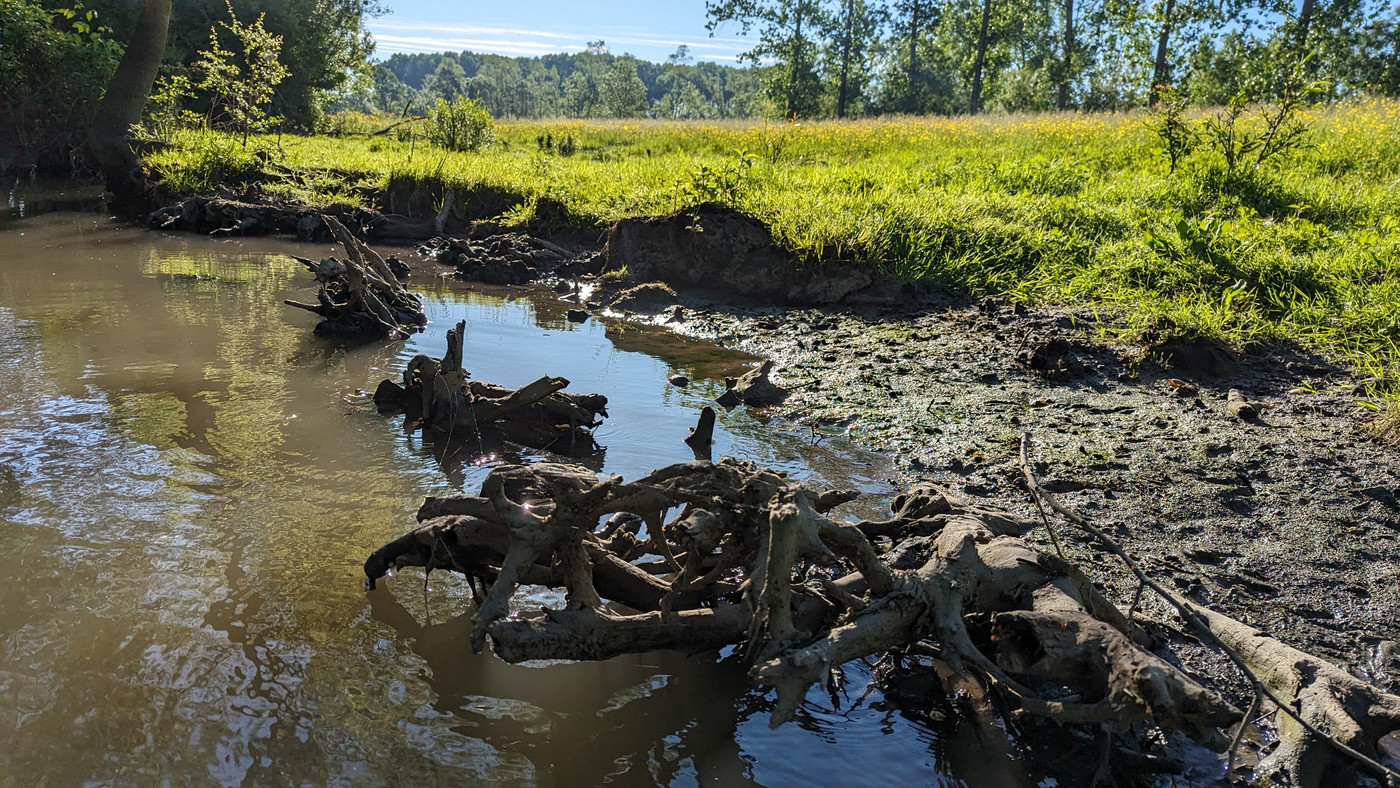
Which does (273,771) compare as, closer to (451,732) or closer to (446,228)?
(451,732)

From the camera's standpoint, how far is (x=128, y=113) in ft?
50.4

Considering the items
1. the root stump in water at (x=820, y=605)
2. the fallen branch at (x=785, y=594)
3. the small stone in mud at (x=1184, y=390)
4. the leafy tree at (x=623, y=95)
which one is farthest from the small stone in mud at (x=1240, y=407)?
the leafy tree at (x=623, y=95)

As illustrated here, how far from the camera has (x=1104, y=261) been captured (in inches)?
295

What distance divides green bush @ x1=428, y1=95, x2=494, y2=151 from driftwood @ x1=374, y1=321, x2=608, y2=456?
1311cm

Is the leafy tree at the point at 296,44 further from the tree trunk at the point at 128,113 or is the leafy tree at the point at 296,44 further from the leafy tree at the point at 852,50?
the leafy tree at the point at 852,50

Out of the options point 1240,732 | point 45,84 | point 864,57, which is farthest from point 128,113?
point 864,57

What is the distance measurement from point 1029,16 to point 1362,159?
4945 cm

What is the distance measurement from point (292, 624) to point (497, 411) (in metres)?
2.16

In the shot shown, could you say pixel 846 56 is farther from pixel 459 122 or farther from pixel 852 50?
pixel 459 122

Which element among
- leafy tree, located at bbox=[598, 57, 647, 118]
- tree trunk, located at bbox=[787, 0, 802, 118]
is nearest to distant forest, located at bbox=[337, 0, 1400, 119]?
tree trunk, located at bbox=[787, 0, 802, 118]

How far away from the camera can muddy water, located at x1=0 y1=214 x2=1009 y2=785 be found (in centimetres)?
252

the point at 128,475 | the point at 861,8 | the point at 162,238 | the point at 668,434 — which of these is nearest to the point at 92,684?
the point at 128,475

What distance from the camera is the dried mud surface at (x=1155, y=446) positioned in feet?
11.0

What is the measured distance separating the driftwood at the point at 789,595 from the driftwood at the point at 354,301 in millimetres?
4978
